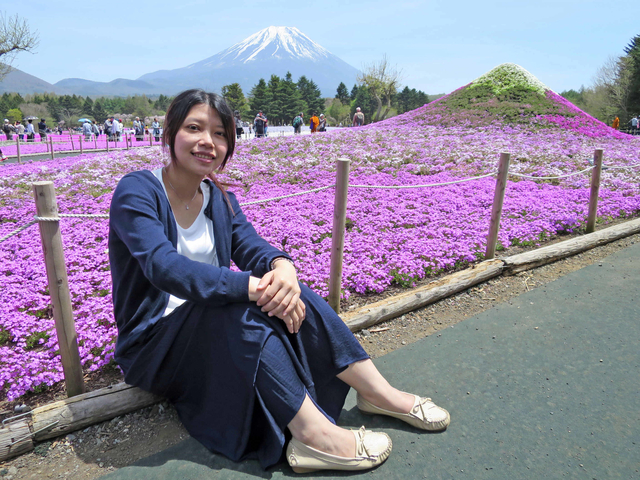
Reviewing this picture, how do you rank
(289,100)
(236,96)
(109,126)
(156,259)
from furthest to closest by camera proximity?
(236,96) → (289,100) → (109,126) → (156,259)

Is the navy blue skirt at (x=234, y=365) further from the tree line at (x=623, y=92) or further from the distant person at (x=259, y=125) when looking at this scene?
the tree line at (x=623, y=92)

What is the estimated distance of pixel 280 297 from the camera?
178 cm

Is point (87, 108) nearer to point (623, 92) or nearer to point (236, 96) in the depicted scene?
point (236, 96)

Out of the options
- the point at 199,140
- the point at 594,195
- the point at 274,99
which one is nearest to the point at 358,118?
the point at 594,195

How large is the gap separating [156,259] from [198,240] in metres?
0.45

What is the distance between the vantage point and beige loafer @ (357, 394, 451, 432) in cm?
214

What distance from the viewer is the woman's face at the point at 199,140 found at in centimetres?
196

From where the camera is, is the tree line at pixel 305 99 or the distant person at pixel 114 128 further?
the tree line at pixel 305 99

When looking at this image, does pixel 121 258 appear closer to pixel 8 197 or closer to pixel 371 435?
pixel 371 435

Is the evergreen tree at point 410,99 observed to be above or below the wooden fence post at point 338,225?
above

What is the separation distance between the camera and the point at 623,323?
327cm

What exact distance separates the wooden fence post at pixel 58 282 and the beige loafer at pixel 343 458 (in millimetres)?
1305

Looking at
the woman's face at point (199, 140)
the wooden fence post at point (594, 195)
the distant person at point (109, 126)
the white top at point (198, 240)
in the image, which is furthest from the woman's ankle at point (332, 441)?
the distant person at point (109, 126)

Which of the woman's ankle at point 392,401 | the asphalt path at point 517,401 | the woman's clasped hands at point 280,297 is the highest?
the woman's clasped hands at point 280,297
